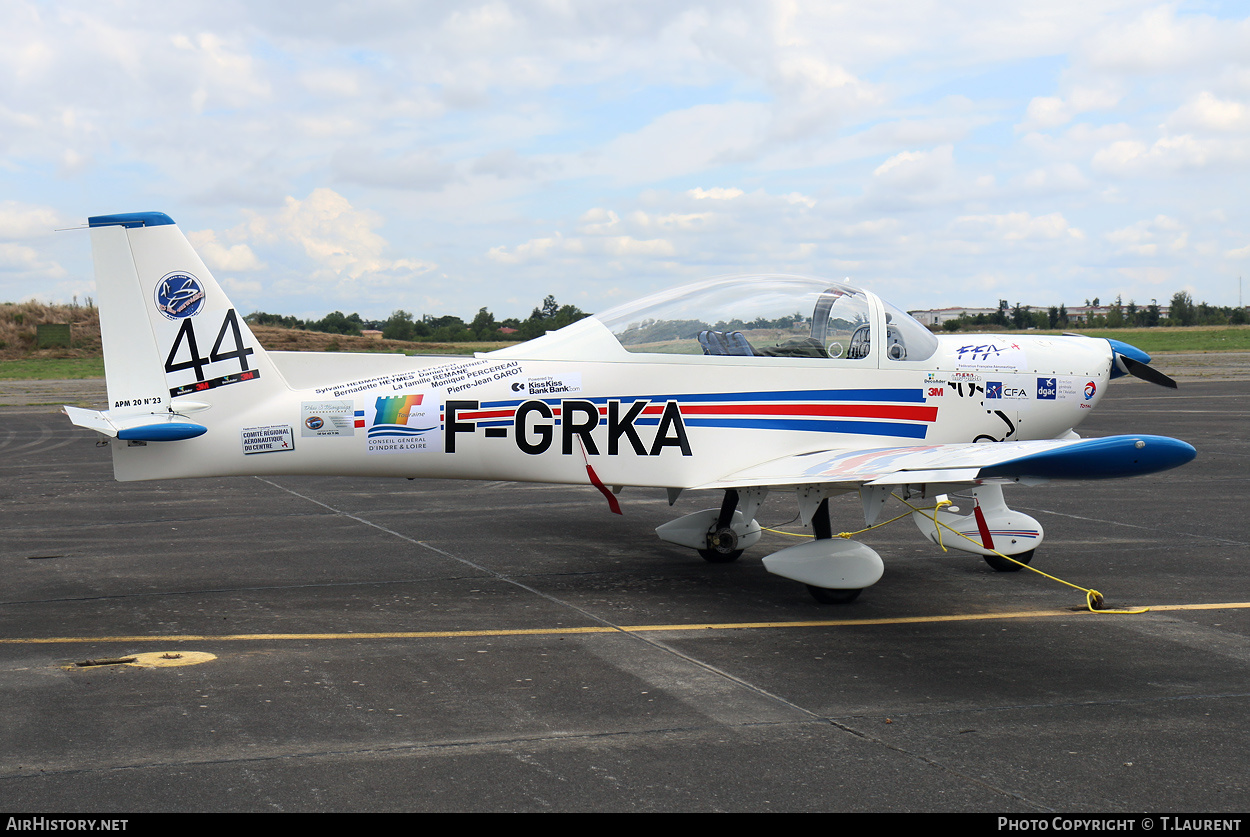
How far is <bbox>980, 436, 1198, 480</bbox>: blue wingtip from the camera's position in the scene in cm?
554

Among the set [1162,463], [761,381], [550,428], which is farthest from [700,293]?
[1162,463]

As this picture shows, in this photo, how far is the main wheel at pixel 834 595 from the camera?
744 centimetres

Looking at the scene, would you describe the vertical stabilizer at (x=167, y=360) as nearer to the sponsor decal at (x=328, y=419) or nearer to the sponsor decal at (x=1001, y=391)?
the sponsor decal at (x=328, y=419)

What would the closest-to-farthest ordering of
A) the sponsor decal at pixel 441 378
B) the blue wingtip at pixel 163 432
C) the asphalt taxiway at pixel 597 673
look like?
the asphalt taxiway at pixel 597 673 < the blue wingtip at pixel 163 432 < the sponsor decal at pixel 441 378

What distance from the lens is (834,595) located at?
7445 mm

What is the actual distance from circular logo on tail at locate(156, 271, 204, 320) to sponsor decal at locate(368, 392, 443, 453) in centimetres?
159

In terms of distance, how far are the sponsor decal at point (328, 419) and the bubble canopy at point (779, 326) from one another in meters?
2.13

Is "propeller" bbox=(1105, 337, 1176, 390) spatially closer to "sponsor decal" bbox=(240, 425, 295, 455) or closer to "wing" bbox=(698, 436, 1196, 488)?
"wing" bbox=(698, 436, 1196, 488)

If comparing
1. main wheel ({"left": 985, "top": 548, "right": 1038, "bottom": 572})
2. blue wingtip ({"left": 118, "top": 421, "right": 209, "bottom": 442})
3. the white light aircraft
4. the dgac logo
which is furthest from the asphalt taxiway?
blue wingtip ({"left": 118, "top": 421, "right": 209, "bottom": 442})

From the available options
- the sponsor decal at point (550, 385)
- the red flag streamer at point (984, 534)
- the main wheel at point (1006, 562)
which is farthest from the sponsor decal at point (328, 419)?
the main wheel at point (1006, 562)

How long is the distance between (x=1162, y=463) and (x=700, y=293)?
3.76 m

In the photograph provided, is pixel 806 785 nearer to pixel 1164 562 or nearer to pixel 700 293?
pixel 700 293

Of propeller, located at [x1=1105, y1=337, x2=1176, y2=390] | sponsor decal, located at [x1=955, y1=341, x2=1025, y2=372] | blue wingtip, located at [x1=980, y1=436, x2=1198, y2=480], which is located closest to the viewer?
blue wingtip, located at [x1=980, y1=436, x2=1198, y2=480]
